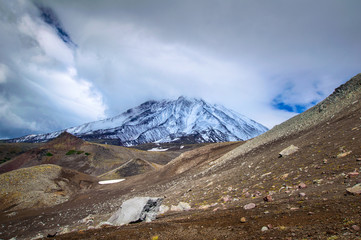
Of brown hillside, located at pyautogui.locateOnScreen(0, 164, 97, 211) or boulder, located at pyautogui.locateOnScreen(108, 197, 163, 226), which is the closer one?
boulder, located at pyautogui.locateOnScreen(108, 197, 163, 226)

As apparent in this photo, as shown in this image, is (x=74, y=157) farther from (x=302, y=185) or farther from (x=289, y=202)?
(x=289, y=202)

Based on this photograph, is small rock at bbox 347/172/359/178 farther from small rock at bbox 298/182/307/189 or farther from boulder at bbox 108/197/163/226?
boulder at bbox 108/197/163/226

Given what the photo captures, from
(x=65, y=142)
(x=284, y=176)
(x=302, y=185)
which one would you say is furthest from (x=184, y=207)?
(x=65, y=142)

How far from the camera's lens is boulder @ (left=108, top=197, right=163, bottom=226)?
1280 centimetres

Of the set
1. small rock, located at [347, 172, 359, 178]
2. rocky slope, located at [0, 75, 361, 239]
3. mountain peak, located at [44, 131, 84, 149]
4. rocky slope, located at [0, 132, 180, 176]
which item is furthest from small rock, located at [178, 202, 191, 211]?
mountain peak, located at [44, 131, 84, 149]

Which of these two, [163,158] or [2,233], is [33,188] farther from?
[163,158]

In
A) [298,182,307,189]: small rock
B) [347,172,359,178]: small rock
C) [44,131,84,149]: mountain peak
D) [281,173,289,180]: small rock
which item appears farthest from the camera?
[44,131,84,149]: mountain peak

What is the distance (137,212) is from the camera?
516 inches

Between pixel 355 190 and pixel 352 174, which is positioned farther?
pixel 352 174

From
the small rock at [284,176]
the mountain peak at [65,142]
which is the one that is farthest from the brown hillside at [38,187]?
the mountain peak at [65,142]

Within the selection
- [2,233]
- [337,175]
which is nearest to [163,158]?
[2,233]

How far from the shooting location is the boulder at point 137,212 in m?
12.8

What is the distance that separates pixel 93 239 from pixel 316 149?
51.3ft

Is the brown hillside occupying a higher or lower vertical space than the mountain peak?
lower
